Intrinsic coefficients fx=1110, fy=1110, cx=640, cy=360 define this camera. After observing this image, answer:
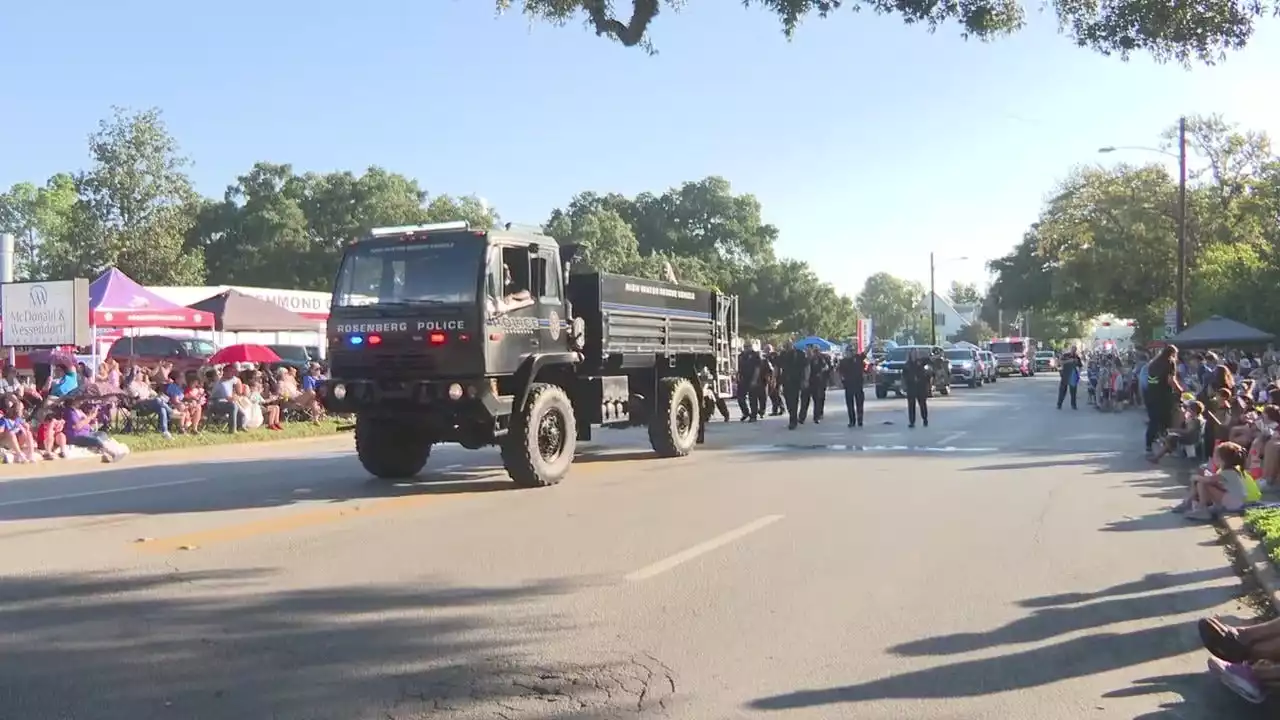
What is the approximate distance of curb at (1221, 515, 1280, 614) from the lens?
278 inches

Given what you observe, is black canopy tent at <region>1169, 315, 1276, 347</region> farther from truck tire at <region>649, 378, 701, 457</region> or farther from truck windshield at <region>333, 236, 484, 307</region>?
truck windshield at <region>333, 236, 484, 307</region>

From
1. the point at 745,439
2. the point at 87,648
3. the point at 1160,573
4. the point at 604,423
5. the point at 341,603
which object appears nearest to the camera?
the point at 87,648

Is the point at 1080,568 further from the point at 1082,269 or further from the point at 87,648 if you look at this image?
the point at 1082,269

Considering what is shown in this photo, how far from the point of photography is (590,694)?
5219mm

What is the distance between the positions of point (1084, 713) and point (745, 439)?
14507mm

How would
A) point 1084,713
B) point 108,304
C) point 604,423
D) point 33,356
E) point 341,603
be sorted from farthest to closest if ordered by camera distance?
point 33,356, point 108,304, point 604,423, point 341,603, point 1084,713

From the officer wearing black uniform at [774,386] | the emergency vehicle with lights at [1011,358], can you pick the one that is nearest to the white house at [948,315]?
the emergency vehicle with lights at [1011,358]

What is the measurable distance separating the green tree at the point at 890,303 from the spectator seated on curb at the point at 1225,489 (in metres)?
145

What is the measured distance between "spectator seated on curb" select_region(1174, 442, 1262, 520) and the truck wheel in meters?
8.34

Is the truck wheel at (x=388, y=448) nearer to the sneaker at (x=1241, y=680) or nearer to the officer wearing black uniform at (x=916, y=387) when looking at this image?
the sneaker at (x=1241, y=680)

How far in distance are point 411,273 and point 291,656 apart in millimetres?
6612

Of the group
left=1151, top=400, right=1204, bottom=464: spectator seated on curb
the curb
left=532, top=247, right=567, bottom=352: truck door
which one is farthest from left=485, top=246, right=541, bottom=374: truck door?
left=1151, top=400, right=1204, bottom=464: spectator seated on curb

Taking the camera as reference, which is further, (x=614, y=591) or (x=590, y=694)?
(x=614, y=591)

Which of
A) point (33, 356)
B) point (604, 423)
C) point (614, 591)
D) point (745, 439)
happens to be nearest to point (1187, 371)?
point (745, 439)
